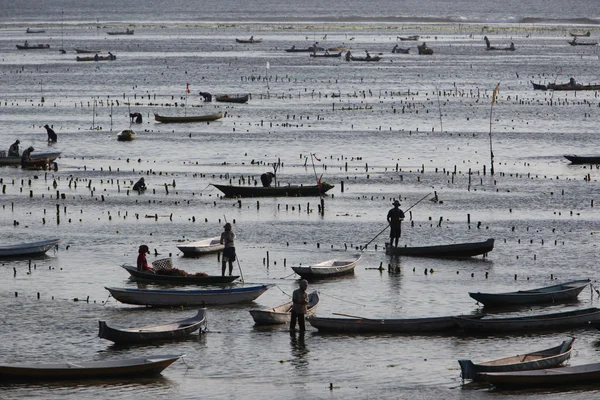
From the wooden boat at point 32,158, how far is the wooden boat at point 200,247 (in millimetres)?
20819

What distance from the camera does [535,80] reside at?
111 metres

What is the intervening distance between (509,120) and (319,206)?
1384 inches

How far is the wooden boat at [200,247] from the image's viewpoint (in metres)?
39.1

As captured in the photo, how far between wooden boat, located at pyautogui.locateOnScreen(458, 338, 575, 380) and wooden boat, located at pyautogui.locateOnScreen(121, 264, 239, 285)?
10.1 metres

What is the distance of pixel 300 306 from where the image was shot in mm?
29469

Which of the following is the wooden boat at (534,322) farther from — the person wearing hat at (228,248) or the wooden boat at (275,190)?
the wooden boat at (275,190)

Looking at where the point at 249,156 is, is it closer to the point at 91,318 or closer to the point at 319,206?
the point at 319,206

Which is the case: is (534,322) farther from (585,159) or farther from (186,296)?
(585,159)

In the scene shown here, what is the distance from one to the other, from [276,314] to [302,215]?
16.3 m

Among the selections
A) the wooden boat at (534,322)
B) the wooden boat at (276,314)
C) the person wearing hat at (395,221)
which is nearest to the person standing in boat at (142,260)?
the wooden boat at (276,314)

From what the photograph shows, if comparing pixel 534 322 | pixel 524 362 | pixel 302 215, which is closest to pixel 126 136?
pixel 302 215

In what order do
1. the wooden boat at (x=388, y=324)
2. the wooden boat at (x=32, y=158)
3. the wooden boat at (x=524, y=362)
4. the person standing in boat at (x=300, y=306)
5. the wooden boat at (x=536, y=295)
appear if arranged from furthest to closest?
the wooden boat at (x=32, y=158) < the wooden boat at (x=536, y=295) < the wooden boat at (x=388, y=324) < the person standing in boat at (x=300, y=306) < the wooden boat at (x=524, y=362)

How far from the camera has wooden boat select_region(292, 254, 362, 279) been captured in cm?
3566

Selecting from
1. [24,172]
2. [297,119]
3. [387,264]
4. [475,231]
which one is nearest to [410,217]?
[475,231]
